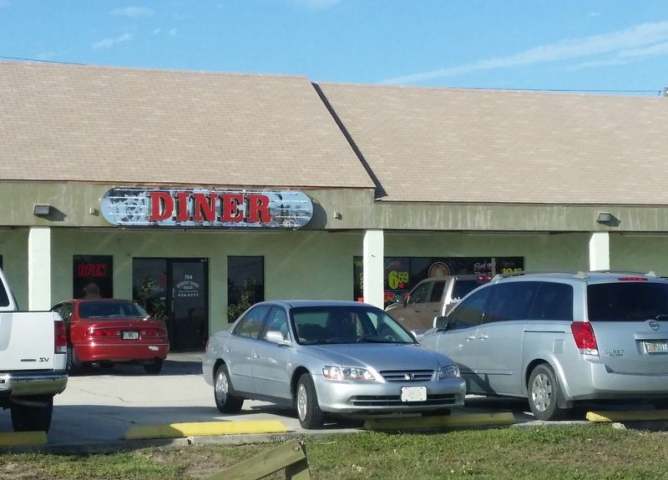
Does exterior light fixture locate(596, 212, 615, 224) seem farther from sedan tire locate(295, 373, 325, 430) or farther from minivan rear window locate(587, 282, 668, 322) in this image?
sedan tire locate(295, 373, 325, 430)

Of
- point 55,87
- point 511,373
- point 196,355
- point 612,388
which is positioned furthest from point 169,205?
point 612,388

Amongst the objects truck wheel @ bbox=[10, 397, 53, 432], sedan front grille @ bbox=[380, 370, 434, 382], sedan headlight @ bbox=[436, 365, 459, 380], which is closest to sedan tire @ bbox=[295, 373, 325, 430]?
sedan front grille @ bbox=[380, 370, 434, 382]

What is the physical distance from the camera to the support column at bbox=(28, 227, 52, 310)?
78.4 feet

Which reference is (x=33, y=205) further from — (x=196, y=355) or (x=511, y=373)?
(x=511, y=373)

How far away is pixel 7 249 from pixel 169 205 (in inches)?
175

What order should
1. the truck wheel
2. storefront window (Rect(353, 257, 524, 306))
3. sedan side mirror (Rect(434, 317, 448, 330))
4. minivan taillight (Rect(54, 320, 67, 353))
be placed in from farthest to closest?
1. storefront window (Rect(353, 257, 524, 306))
2. sedan side mirror (Rect(434, 317, 448, 330))
3. the truck wheel
4. minivan taillight (Rect(54, 320, 67, 353))

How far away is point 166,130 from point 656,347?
17.0 m

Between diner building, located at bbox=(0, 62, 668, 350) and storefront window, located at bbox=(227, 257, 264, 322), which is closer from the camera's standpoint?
diner building, located at bbox=(0, 62, 668, 350)

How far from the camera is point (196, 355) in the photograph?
2684 cm

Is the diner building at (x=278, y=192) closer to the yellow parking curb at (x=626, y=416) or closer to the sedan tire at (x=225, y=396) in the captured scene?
the sedan tire at (x=225, y=396)

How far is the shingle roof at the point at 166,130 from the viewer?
25391mm

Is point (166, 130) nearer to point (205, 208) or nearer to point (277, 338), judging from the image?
point (205, 208)

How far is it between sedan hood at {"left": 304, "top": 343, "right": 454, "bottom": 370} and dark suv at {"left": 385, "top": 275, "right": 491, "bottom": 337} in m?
9.28

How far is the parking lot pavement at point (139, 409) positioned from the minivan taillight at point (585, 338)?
151 cm
